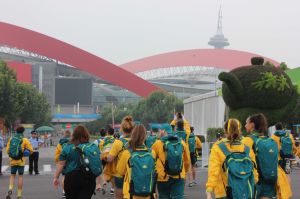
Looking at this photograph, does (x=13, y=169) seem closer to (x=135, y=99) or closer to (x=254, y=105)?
(x=254, y=105)

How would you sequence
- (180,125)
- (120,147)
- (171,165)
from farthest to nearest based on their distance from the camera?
1. (180,125)
2. (120,147)
3. (171,165)

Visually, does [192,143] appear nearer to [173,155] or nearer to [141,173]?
[173,155]

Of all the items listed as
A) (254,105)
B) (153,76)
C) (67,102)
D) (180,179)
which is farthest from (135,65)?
(180,179)

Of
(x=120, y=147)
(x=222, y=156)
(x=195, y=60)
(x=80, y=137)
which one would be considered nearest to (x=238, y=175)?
(x=222, y=156)

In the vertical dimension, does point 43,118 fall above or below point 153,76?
below

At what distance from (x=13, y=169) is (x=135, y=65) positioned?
14862cm

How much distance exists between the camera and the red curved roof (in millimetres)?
156250

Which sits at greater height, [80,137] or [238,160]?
[80,137]

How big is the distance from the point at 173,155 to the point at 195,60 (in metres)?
150

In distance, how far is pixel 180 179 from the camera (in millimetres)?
8875

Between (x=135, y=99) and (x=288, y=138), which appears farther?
(x=135, y=99)

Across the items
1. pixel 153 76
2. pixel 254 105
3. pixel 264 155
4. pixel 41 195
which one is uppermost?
pixel 153 76

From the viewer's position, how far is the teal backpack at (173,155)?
28.7 feet

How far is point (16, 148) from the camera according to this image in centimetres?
1360
